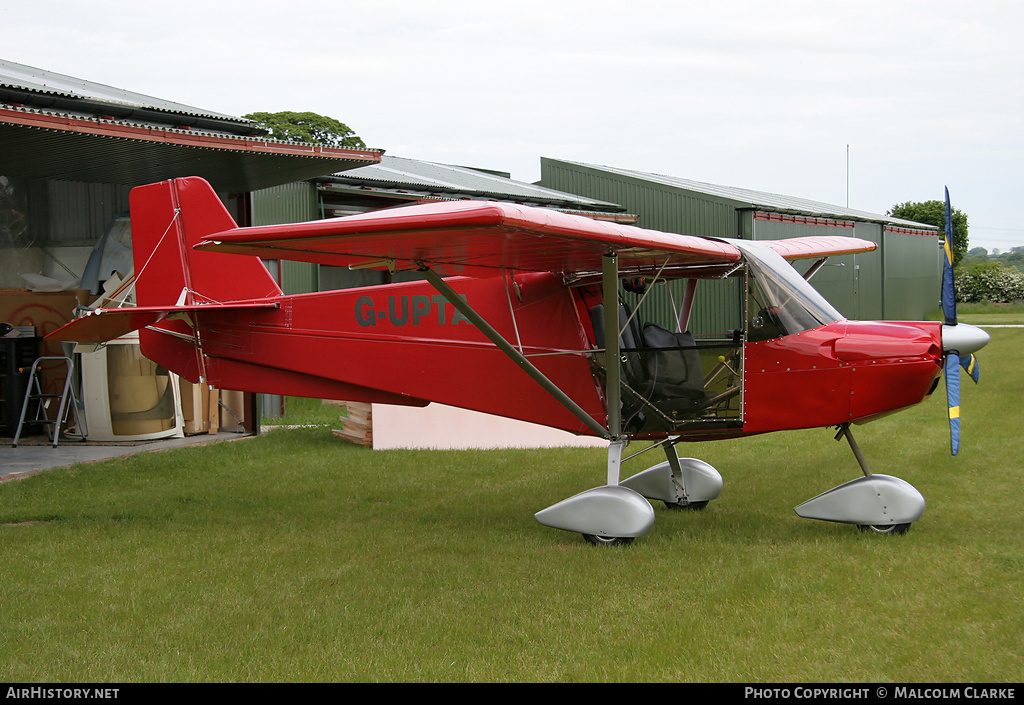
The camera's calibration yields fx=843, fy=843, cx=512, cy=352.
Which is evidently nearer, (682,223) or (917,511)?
(917,511)

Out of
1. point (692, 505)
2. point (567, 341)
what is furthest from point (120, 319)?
point (692, 505)

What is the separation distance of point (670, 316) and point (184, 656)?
4.67 meters

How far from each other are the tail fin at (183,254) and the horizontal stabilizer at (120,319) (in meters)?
0.59

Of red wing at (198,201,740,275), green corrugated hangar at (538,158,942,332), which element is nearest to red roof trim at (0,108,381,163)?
red wing at (198,201,740,275)

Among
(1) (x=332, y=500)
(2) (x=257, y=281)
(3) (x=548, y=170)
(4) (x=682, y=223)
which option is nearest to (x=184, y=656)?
(1) (x=332, y=500)

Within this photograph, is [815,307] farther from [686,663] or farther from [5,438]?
[5,438]

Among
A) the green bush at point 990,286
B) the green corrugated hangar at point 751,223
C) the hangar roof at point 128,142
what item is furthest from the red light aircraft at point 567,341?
the green bush at point 990,286

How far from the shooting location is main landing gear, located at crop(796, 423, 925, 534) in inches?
241

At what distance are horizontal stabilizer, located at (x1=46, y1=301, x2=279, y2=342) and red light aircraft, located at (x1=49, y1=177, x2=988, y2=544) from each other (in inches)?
1.1

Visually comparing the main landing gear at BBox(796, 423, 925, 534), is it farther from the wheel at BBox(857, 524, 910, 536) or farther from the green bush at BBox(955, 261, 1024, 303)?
the green bush at BBox(955, 261, 1024, 303)

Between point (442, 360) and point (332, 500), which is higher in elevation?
point (442, 360)

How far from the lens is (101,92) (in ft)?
38.9

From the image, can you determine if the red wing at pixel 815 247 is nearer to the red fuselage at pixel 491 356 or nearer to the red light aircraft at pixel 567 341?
the red light aircraft at pixel 567 341

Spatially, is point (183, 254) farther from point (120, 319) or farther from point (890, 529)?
point (890, 529)
